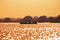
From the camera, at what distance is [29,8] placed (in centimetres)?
496

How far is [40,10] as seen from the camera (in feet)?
16.2

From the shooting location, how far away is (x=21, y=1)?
196 inches

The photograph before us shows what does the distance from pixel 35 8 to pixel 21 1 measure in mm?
539

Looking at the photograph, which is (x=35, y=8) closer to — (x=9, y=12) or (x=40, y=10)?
(x=40, y=10)

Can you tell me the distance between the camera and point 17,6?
196 inches

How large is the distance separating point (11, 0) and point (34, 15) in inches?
37.6

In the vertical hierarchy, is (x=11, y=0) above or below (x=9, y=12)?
above

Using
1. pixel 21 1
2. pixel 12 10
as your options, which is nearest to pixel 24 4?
pixel 21 1

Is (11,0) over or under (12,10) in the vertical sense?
over

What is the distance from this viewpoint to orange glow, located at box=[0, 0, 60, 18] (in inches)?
192

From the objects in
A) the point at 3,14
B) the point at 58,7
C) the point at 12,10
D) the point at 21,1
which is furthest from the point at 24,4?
the point at 58,7

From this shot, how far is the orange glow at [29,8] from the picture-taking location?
192 inches

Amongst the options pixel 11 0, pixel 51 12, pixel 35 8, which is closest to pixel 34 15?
pixel 35 8

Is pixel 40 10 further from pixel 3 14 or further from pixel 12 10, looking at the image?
pixel 3 14
